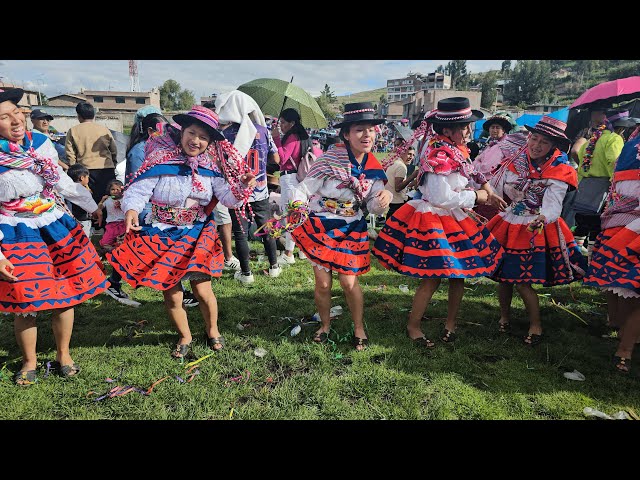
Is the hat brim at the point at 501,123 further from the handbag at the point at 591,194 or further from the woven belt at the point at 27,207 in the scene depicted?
the woven belt at the point at 27,207

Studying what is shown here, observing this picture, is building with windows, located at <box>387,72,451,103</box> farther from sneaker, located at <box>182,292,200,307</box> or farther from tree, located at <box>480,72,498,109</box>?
sneaker, located at <box>182,292,200,307</box>

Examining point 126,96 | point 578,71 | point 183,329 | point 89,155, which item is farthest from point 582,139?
point 578,71

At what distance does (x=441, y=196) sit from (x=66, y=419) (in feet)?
11.0

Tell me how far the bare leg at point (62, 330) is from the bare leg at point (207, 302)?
99 cm

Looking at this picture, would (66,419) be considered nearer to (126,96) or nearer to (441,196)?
(441,196)

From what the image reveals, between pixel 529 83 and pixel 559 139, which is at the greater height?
pixel 529 83

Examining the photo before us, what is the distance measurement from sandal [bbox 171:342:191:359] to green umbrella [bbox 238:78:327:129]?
13.4 ft

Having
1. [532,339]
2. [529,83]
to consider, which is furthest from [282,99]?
[529,83]

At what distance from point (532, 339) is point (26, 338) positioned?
446cm

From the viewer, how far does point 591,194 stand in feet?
19.9

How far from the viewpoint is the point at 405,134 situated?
618 centimetres

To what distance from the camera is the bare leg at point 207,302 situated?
3.51 m

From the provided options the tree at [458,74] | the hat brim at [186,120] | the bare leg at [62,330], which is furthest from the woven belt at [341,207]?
the tree at [458,74]

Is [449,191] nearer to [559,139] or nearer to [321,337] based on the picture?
[559,139]
